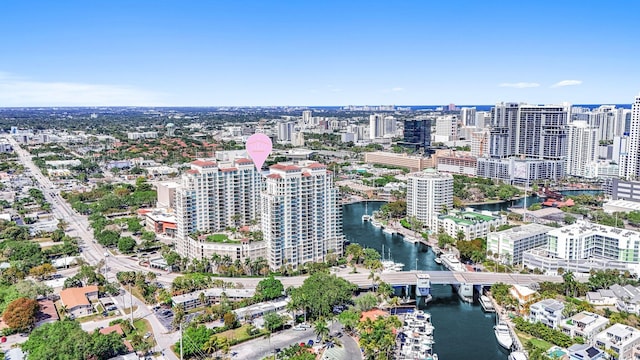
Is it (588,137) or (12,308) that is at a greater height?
(588,137)

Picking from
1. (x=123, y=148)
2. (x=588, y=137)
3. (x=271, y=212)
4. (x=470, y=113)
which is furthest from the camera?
(x=470, y=113)

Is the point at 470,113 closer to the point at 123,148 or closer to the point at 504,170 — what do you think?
the point at 504,170

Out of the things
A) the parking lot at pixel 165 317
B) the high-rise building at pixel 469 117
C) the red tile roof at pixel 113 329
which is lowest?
the parking lot at pixel 165 317

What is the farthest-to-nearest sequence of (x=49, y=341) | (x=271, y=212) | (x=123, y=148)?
1. (x=123, y=148)
2. (x=271, y=212)
3. (x=49, y=341)

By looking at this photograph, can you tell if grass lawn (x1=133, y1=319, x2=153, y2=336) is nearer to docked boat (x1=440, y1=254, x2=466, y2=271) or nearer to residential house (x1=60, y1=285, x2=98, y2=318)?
residential house (x1=60, y1=285, x2=98, y2=318)

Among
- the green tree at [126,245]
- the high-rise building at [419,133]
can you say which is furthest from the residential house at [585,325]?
the high-rise building at [419,133]

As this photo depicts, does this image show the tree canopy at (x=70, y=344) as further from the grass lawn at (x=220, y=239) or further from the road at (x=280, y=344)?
the grass lawn at (x=220, y=239)

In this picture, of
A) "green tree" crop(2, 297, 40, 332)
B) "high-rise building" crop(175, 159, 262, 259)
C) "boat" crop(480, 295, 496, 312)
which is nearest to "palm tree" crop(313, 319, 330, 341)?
"boat" crop(480, 295, 496, 312)

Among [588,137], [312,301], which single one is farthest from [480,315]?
[588,137]
